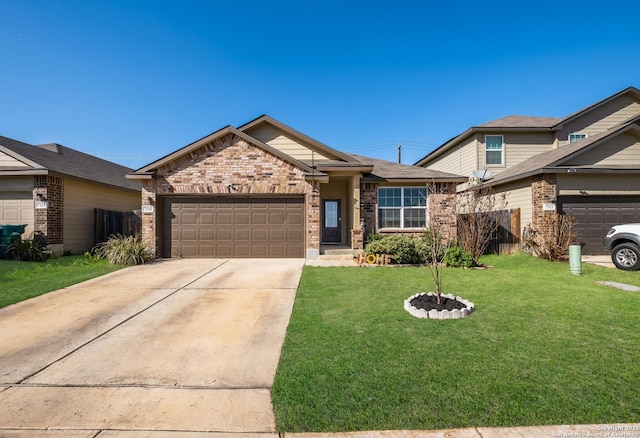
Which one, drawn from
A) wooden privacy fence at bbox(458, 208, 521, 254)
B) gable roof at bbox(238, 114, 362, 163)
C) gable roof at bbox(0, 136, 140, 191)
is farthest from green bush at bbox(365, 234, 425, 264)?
gable roof at bbox(0, 136, 140, 191)

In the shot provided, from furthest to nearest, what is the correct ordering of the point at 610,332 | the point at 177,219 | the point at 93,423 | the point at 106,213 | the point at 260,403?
the point at 106,213, the point at 177,219, the point at 610,332, the point at 260,403, the point at 93,423

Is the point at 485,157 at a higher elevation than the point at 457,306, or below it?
higher

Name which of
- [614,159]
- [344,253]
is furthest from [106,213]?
[614,159]

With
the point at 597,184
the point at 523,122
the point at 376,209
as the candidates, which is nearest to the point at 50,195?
the point at 376,209

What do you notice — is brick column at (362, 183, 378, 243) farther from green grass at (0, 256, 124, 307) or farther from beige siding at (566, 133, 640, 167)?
green grass at (0, 256, 124, 307)

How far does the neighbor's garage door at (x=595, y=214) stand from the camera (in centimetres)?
1184

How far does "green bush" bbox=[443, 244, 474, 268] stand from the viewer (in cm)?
989

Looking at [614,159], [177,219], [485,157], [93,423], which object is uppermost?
[485,157]

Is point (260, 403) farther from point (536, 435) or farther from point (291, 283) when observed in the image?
point (291, 283)

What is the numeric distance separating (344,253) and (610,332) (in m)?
8.22

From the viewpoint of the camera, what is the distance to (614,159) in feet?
39.8

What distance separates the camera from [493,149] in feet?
56.2

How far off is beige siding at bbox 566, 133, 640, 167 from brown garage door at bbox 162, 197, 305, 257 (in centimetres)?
1144

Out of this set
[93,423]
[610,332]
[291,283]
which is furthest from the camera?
[291,283]
